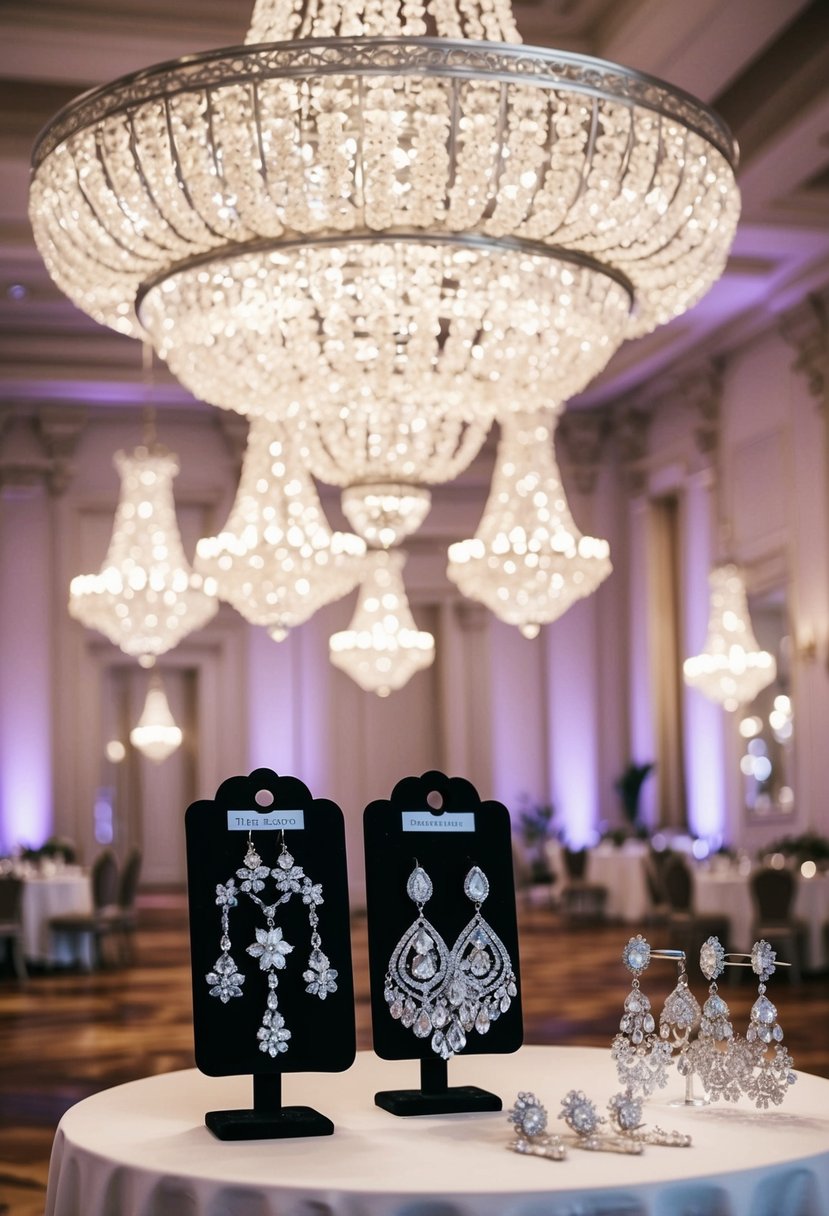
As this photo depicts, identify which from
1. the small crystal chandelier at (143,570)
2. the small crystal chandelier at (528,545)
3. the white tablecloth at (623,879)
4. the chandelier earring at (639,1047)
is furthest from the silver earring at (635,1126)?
the white tablecloth at (623,879)

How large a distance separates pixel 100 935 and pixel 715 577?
5.81 metres

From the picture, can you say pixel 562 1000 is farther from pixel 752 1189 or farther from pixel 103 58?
pixel 752 1189

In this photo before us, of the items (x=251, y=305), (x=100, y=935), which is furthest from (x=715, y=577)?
(x=251, y=305)

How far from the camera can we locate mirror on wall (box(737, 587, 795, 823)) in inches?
566

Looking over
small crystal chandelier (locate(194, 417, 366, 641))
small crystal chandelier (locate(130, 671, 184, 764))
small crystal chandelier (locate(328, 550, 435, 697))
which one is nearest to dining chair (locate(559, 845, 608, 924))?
small crystal chandelier (locate(328, 550, 435, 697))

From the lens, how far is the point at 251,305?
14.0ft

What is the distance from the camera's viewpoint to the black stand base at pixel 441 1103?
266cm

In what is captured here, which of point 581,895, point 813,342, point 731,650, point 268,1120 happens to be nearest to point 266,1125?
point 268,1120

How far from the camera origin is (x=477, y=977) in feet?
8.97

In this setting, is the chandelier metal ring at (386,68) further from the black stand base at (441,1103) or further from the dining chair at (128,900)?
the dining chair at (128,900)

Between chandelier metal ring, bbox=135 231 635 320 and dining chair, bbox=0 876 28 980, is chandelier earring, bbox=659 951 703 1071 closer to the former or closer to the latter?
chandelier metal ring, bbox=135 231 635 320

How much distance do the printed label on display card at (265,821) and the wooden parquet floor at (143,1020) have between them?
2.63m

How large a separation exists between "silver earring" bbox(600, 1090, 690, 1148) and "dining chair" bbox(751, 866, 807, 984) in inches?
334

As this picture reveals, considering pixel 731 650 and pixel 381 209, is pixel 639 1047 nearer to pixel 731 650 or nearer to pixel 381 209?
pixel 381 209
